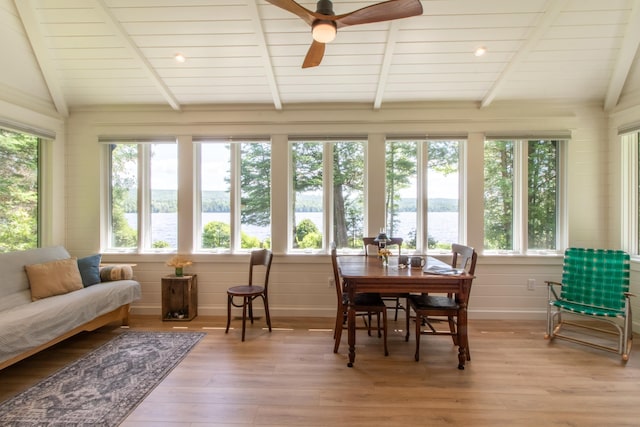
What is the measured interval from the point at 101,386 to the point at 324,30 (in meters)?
3.04

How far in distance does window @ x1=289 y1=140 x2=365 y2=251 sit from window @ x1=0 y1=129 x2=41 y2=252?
3.10m

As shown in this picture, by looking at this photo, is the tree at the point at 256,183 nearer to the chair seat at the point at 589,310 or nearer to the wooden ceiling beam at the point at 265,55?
the wooden ceiling beam at the point at 265,55

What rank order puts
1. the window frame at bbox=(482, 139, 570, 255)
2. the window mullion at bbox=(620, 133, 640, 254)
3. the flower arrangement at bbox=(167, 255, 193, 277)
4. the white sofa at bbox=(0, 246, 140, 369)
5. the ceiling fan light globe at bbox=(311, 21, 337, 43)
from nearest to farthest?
the ceiling fan light globe at bbox=(311, 21, 337, 43) < the white sofa at bbox=(0, 246, 140, 369) < the window mullion at bbox=(620, 133, 640, 254) < the flower arrangement at bbox=(167, 255, 193, 277) < the window frame at bbox=(482, 139, 570, 255)

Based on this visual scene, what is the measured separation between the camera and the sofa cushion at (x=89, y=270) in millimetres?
3242

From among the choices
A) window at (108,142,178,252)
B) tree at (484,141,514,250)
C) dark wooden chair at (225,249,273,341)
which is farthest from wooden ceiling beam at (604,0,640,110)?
window at (108,142,178,252)

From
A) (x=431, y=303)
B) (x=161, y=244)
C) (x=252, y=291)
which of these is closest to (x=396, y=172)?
(x=431, y=303)

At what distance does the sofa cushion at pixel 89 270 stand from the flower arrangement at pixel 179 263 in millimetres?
744

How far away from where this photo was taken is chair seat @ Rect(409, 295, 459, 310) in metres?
2.57

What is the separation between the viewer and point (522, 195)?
3.68 meters

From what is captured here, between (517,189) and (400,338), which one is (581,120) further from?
(400,338)

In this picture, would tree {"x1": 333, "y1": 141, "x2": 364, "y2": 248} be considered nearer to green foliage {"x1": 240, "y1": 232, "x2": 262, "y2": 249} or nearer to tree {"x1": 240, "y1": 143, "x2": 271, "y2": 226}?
tree {"x1": 240, "y1": 143, "x2": 271, "y2": 226}

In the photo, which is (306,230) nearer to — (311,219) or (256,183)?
(311,219)

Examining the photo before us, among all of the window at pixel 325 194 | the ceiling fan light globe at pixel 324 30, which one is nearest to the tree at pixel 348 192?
the window at pixel 325 194

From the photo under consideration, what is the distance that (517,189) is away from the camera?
371cm
